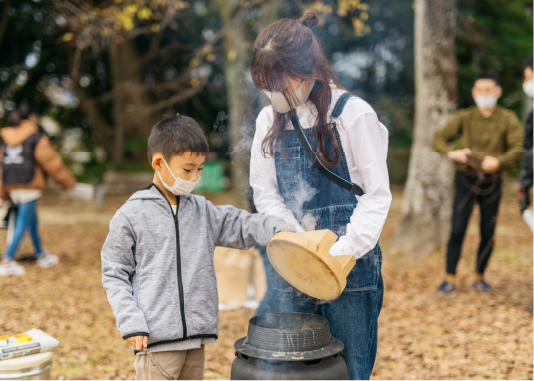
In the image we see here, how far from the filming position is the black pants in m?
5.05

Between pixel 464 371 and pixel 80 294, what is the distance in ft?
13.3

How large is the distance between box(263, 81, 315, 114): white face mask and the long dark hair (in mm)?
17

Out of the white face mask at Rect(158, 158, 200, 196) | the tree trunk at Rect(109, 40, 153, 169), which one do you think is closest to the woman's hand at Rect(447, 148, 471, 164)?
the white face mask at Rect(158, 158, 200, 196)

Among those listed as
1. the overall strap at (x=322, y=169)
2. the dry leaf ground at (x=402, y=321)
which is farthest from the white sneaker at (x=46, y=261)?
the overall strap at (x=322, y=169)

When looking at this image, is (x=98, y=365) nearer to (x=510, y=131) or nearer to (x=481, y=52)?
(x=510, y=131)

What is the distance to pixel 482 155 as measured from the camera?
5090mm

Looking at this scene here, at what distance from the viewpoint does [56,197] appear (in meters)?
16.0

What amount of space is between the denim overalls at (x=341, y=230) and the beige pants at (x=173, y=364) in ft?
2.09

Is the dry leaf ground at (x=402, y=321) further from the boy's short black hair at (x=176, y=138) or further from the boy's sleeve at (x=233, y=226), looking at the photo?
the boy's short black hair at (x=176, y=138)

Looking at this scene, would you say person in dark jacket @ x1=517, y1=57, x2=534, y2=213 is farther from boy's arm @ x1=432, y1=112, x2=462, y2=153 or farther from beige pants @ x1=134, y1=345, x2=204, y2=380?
beige pants @ x1=134, y1=345, x2=204, y2=380

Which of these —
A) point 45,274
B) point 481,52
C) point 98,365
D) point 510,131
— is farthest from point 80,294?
point 481,52

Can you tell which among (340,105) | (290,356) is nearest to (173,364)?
(290,356)

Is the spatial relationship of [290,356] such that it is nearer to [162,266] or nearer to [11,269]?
[162,266]

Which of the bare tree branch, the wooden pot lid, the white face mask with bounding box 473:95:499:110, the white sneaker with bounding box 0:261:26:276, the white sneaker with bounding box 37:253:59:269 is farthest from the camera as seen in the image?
the bare tree branch
